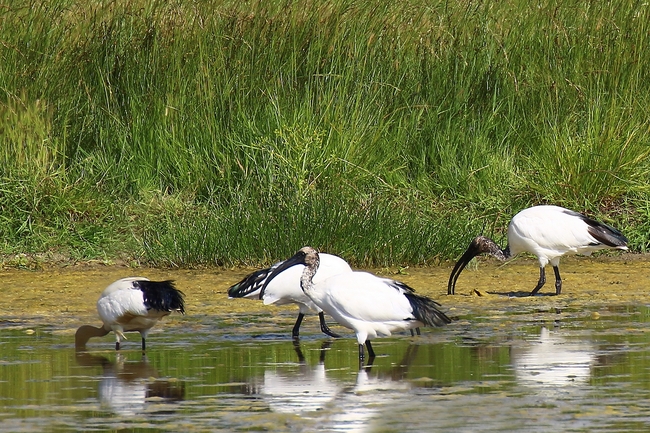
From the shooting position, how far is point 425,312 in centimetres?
683

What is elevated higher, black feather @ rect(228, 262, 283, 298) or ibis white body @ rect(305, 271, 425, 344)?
black feather @ rect(228, 262, 283, 298)

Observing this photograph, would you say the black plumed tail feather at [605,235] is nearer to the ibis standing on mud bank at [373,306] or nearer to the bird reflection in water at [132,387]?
the ibis standing on mud bank at [373,306]

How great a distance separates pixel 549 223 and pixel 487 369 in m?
3.43

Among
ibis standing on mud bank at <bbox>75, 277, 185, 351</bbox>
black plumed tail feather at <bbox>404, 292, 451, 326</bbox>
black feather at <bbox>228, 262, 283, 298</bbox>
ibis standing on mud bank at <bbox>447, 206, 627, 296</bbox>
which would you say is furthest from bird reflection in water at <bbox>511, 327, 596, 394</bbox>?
ibis standing on mud bank at <bbox>447, 206, 627, 296</bbox>

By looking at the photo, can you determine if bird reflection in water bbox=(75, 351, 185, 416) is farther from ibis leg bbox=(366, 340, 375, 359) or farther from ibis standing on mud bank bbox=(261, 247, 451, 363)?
ibis leg bbox=(366, 340, 375, 359)

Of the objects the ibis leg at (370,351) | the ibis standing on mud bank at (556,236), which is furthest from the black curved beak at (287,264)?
the ibis standing on mud bank at (556,236)

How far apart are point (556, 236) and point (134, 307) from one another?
11.9 ft

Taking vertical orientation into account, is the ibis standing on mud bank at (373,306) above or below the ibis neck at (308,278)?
below

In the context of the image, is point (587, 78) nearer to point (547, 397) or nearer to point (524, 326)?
point (524, 326)

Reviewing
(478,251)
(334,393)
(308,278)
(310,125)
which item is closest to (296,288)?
(308,278)

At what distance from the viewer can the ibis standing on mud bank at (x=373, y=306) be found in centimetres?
680

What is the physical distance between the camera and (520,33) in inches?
495

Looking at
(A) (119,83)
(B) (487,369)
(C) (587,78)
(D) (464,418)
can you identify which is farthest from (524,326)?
(A) (119,83)

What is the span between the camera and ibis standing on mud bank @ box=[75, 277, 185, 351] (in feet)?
23.6
